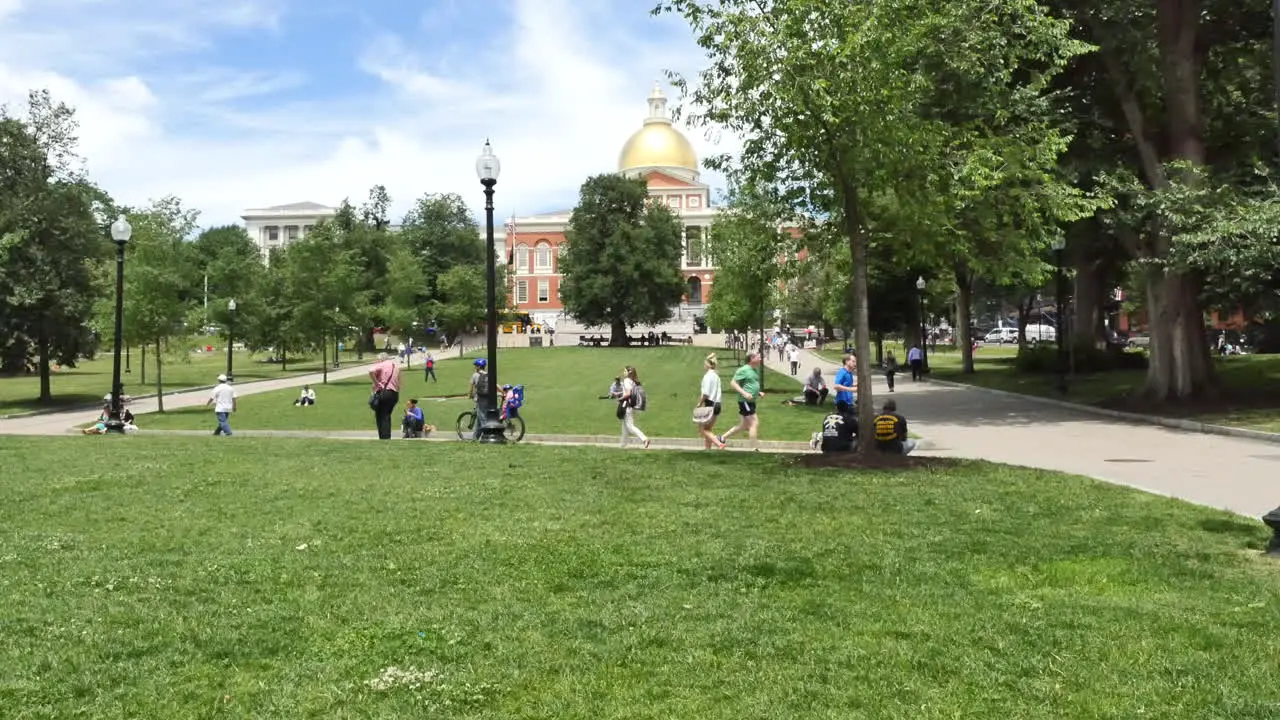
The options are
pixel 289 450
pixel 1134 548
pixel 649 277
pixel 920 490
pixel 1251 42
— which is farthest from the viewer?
pixel 649 277

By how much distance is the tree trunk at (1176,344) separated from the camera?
23375mm

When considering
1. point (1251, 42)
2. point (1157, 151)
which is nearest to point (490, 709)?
point (1157, 151)

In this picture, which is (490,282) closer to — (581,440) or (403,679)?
(581,440)

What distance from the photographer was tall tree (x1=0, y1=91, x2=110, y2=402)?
3644cm

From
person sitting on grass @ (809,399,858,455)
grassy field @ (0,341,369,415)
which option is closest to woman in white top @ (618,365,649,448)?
person sitting on grass @ (809,399,858,455)

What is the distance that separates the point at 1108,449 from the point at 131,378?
159 ft

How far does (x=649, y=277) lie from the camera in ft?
287

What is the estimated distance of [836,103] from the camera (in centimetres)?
1223

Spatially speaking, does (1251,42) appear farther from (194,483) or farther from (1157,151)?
(194,483)

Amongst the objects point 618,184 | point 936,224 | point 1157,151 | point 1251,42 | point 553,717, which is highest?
point 618,184

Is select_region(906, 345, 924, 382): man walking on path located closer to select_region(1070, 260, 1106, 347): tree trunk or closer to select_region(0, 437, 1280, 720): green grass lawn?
select_region(1070, 260, 1106, 347): tree trunk

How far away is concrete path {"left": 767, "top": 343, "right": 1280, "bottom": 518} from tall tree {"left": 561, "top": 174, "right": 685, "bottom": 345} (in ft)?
193

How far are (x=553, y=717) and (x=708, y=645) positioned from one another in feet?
4.00

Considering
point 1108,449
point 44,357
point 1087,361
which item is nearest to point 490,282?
point 1108,449
